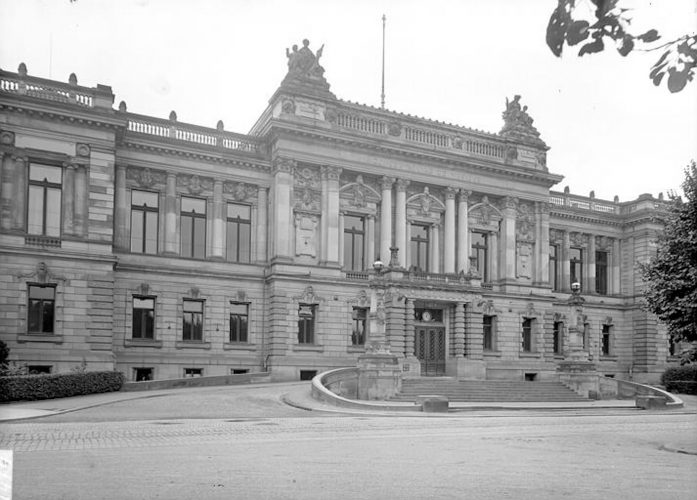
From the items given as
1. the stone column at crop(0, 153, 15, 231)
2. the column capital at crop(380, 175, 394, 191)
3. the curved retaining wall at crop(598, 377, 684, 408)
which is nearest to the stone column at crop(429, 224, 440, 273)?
the column capital at crop(380, 175, 394, 191)

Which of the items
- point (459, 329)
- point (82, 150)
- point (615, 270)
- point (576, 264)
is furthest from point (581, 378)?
point (82, 150)

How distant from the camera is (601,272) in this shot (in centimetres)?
6225

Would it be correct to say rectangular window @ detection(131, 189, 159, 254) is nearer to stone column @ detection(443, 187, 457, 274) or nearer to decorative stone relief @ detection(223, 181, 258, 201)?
decorative stone relief @ detection(223, 181, 258, 201)

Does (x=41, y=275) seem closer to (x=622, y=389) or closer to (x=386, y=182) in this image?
(x=386, y=182)

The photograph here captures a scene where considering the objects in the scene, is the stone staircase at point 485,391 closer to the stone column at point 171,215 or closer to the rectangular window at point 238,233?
the rectangular window at point 238,233

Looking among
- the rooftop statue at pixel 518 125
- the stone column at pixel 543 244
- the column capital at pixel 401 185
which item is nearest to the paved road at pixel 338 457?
the column capital at pixel 401 185

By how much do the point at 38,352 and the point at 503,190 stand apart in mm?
32282

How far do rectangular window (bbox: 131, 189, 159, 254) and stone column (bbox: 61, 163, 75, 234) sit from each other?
14.2 feet

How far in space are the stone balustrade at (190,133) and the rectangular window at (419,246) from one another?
39.4ft

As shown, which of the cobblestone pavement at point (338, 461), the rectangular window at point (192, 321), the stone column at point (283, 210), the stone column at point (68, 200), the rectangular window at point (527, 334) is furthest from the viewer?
the rectangular window at point (527, 334)

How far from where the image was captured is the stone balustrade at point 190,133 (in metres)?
43.5

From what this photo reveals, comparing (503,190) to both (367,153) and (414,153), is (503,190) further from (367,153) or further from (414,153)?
(367,153)

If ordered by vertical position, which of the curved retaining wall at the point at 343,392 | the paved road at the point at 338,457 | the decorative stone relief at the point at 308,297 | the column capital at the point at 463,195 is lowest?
the curved retaining wall at the point at 343,392

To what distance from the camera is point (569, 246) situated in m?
59.8
